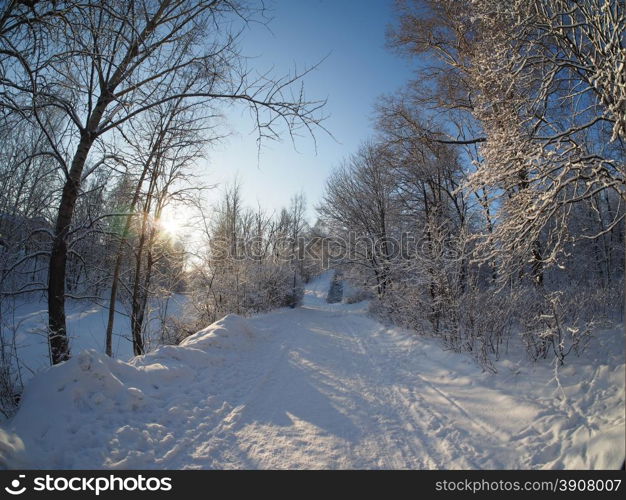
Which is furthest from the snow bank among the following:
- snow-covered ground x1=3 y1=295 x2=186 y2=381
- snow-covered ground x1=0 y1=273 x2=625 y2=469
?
snow-covered ground x1=3 y1=295 x2=186 y2=381

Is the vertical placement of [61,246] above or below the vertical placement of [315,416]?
above

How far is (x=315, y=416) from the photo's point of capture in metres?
3.86

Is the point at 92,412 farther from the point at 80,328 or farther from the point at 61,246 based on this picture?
the point at 80,328

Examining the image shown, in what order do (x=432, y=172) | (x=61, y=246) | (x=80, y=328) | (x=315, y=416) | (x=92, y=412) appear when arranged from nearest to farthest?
(x=92, y=412)
(x=315, y=416)
(x=61, y=246)
(x=432, y=172)
(x=80, y=328)

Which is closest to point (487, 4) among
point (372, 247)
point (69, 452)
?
point (69, 452)

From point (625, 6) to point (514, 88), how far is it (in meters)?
1.68

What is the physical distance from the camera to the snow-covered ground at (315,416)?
2729 mm

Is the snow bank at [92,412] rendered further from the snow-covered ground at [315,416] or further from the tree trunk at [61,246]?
the tree trunk at [61,246]

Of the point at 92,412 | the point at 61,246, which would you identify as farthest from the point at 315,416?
the point at 61,246

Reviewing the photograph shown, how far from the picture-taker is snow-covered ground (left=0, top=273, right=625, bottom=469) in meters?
2.73

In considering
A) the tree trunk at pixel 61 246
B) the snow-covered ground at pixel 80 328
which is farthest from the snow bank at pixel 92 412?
the snow-covered ground at pixel 80 328

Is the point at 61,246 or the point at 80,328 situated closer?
the point at 61,246

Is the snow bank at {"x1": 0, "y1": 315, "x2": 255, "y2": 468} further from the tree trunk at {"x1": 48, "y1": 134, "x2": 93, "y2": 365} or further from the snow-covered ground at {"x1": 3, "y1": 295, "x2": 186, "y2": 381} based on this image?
the snow-covered ground at {"x1": 3, "y1": 295, "x2": 186, "y2": 381}

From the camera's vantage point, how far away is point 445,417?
12.6 ft
